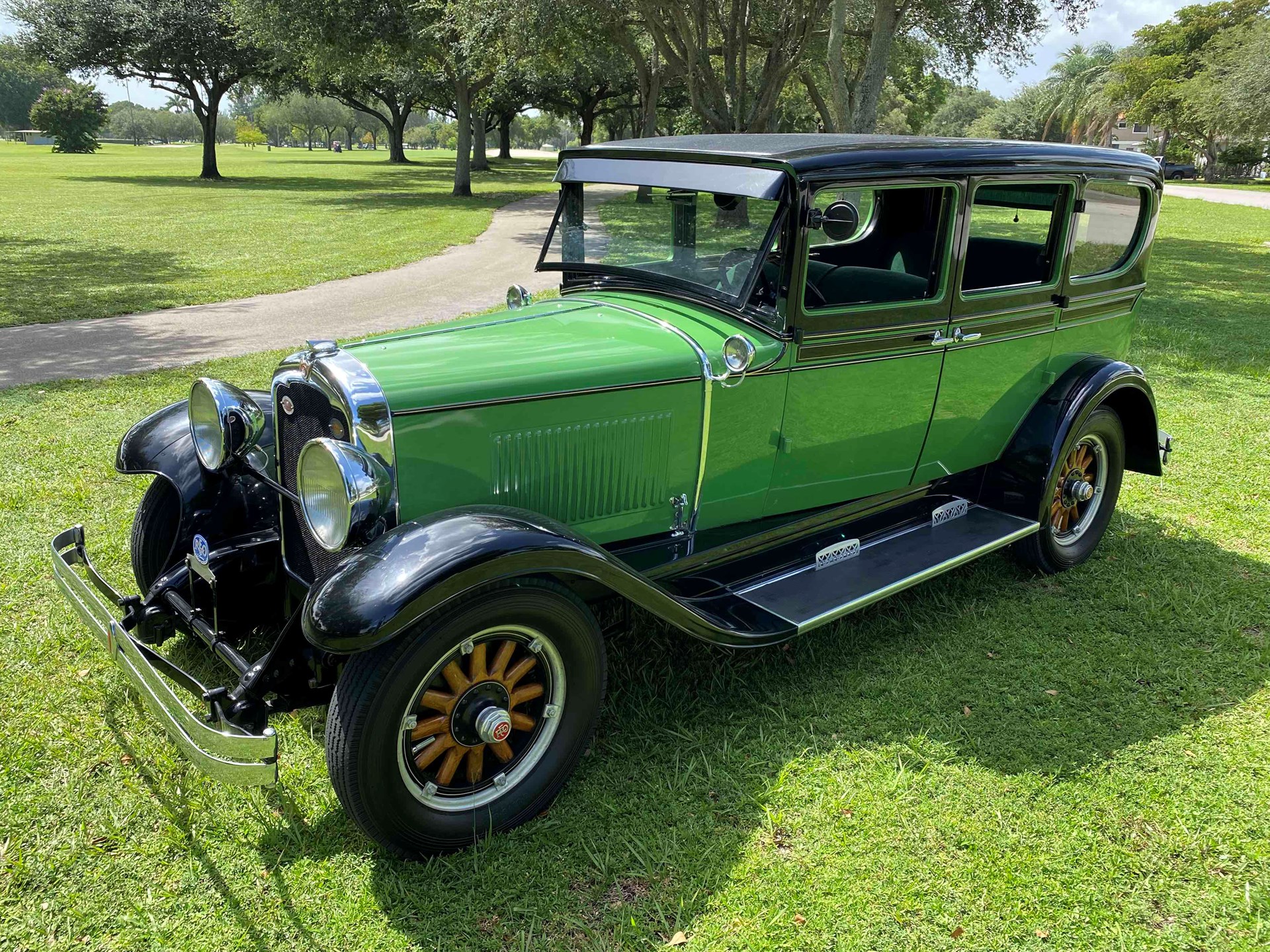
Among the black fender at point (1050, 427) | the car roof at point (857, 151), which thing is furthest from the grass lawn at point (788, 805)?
the car roof at point (857, 151)

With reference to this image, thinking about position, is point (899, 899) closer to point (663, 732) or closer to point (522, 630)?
point (663, 732)

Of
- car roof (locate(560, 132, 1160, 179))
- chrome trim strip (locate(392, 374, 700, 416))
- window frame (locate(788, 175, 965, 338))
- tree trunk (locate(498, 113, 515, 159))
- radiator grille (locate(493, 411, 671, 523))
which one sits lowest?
radiator grille (locate(493, 411, 671, 523))

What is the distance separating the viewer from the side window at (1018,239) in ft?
14.5

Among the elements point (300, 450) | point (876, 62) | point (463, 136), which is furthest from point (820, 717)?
point (463, 136)

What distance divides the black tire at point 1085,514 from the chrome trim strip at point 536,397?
7.71ft

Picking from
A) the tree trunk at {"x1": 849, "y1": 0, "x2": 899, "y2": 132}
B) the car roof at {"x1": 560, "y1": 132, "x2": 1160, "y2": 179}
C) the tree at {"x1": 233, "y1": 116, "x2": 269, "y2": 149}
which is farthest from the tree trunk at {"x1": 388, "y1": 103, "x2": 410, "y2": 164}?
the tree at {"x1": 233, "y1": 116, "x2": 269, "y2": 149}

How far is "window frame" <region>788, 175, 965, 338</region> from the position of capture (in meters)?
3.49

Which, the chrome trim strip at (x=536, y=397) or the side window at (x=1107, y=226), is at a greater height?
the side window at (x=1107, y=226)

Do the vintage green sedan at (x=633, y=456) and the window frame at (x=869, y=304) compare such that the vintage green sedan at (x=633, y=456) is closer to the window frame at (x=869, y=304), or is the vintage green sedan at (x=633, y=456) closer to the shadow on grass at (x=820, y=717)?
the window frame at (x=869, y=304)

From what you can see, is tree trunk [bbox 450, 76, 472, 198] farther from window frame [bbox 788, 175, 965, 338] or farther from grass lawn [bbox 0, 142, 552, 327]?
window frame [bbox 788, 175, 965, 338]

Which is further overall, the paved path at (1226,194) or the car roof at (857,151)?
the paved path at (1226,194)

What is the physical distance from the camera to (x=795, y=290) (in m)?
3.52

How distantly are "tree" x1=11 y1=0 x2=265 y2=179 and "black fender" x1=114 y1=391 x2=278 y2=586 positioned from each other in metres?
32.3

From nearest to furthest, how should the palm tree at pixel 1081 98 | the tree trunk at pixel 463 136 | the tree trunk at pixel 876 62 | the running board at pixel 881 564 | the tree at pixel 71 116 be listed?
the running board at pixel 881 564, the tree trunk at pixel 876 62, the tree trunk at pixel 463 136, the tree at pixel 71 116, the palm tree at pixel 1081 98
